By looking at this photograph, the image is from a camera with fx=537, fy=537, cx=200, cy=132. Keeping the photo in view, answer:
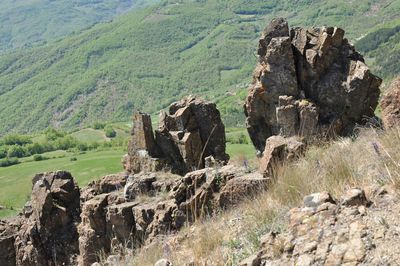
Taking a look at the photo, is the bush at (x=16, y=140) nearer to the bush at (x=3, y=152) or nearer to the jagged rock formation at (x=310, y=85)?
the bush at (x=3, y=152)

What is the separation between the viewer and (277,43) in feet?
61.1

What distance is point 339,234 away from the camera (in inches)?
233

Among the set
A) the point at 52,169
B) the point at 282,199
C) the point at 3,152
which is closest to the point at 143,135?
the point at 282,199

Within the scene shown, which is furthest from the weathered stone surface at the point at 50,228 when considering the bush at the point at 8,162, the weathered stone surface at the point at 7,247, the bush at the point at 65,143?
the bush at the point at 65,143

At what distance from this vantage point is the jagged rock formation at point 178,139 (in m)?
21.0

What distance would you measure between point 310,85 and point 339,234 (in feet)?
41.8

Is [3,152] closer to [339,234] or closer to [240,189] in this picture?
[240,189]

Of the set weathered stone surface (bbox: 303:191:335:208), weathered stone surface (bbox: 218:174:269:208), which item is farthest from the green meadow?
weathered stone surface (bbox: 303:191:335:208)

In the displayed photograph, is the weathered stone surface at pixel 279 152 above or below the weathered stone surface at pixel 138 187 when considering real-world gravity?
above

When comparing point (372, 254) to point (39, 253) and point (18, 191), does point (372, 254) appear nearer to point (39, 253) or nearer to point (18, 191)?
point (39, 253)

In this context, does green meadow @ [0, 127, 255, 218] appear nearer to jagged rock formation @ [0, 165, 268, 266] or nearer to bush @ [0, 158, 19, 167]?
bush @ [0, 158, 19, 167]

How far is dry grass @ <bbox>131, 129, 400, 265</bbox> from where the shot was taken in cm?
715

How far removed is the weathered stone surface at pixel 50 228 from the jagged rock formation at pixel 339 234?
1630 cm

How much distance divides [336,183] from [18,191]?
12572 centimetres
